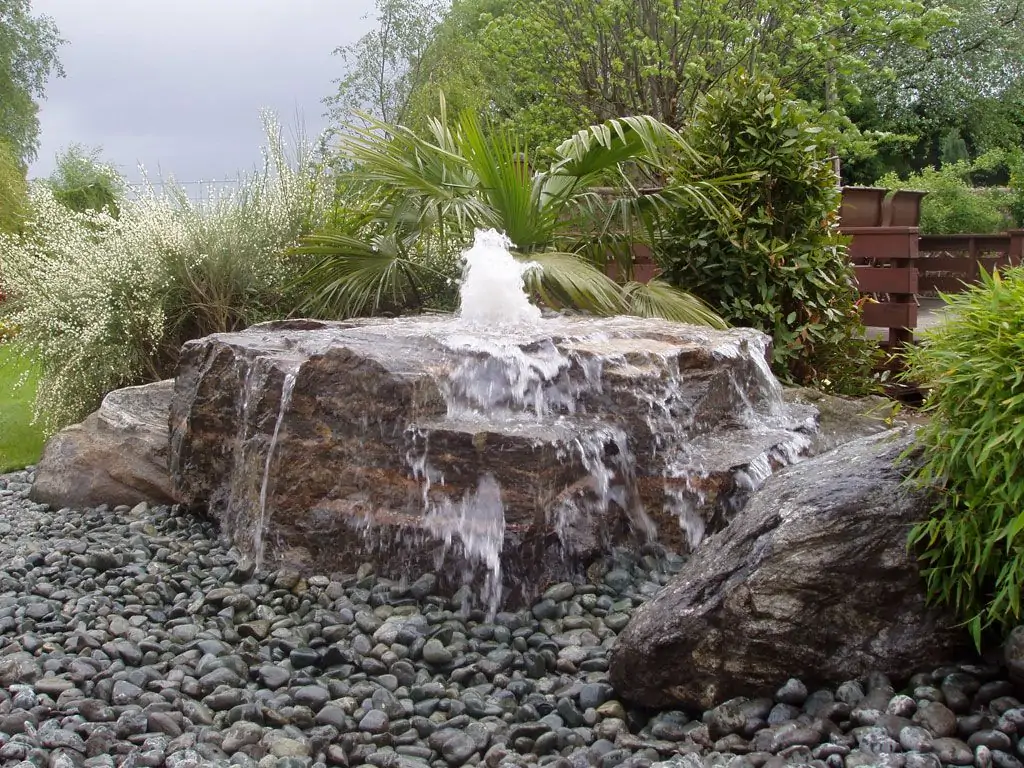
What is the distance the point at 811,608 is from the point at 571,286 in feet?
11.6

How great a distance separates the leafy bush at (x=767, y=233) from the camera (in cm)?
679

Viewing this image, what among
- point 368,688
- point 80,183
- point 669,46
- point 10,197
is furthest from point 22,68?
point 368,688

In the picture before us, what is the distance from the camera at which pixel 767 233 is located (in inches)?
273

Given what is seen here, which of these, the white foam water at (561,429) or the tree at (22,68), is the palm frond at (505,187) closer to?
the white foam water at (561,429)

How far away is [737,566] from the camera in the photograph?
10.2 ft

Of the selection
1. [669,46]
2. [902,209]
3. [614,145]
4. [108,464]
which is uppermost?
[669,46]

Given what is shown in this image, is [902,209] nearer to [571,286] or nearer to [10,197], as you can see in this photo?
[571,286]

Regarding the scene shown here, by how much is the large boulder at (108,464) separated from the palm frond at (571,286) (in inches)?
103

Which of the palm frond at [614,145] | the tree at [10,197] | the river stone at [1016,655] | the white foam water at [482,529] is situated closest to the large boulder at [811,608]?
the river stone at [1016,655]

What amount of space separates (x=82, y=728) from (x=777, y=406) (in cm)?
381

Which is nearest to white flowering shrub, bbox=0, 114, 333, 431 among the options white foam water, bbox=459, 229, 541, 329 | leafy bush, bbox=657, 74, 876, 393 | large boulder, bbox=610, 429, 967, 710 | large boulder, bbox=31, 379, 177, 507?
large boulder, bbox=31, 379, 177, 507

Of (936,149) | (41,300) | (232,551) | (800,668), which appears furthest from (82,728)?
(936,149)

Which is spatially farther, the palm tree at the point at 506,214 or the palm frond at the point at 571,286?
the palm tree at the point at 506,214

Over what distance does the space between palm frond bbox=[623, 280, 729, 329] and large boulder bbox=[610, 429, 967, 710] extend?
11.0 ft
